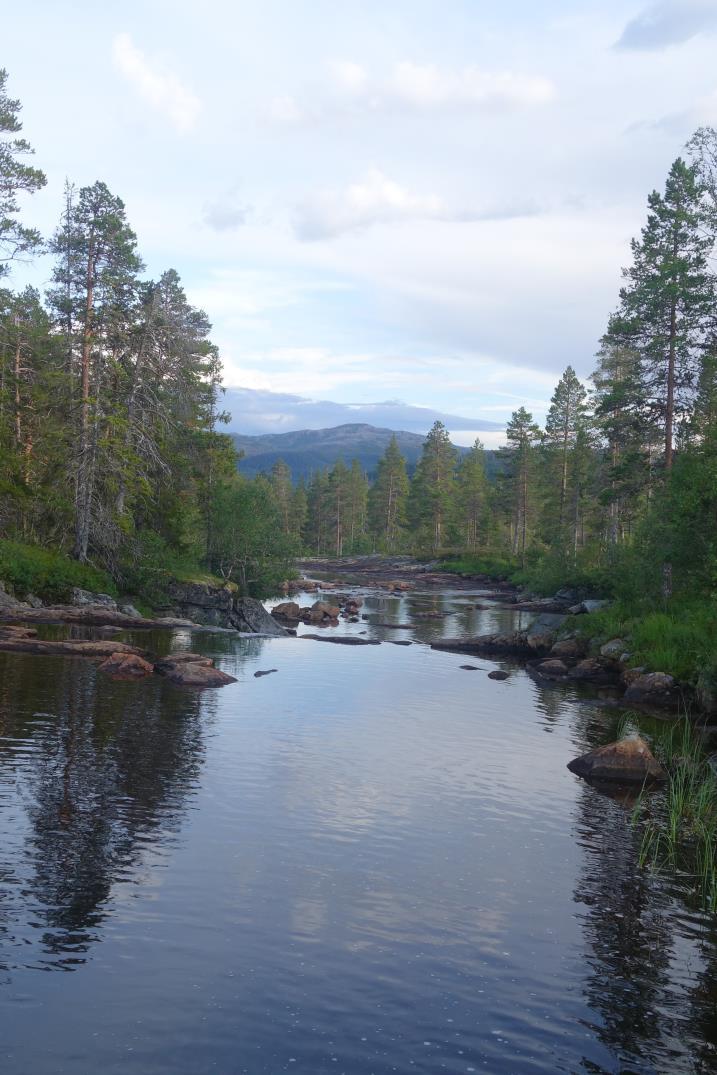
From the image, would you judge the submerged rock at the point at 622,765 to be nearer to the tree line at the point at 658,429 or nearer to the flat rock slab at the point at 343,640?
the tree line at the point at 658,429

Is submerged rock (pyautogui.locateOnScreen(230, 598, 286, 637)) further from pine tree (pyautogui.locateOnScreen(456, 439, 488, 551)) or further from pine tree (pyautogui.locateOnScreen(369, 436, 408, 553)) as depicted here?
pine tree (pyautogui.locateOnScreen(369, 436, 408, 553))

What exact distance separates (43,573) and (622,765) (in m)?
26.3

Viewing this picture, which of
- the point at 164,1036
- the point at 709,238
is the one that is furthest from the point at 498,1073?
the point at 709,238

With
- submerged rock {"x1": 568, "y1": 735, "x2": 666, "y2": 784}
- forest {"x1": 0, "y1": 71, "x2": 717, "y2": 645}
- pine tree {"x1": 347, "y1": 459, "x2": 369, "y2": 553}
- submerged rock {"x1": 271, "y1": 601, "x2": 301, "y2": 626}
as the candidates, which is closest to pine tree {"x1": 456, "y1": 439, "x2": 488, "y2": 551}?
pine tree {"x1": 347, "y1": 459, "x2": 369, "y2": 553}

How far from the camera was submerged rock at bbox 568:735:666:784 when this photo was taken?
1677 cm

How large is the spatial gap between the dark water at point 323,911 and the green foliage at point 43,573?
15.7 metres

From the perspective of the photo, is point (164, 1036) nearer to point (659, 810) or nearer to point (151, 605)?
point (659, 810)

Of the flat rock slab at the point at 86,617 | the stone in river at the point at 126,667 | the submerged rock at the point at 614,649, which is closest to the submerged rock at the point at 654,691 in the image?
the submerged rock at the point at 614,649

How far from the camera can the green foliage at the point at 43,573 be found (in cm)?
3369

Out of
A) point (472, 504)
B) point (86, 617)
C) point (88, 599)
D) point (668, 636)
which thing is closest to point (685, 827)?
point (668, 636)

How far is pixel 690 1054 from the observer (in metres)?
7.54

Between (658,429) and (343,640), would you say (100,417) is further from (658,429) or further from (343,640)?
(658,429)

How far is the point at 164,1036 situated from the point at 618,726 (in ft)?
56.8

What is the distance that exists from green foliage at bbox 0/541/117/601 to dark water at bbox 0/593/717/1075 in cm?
1567
